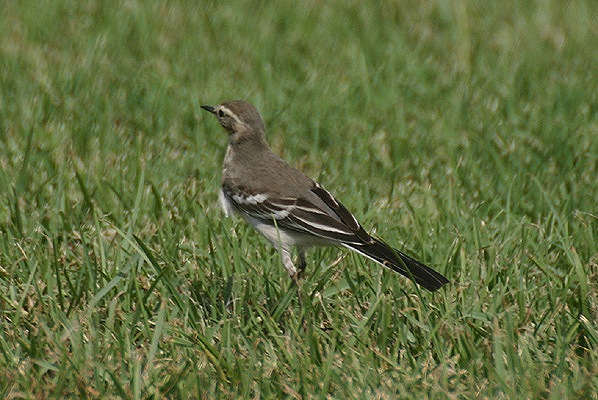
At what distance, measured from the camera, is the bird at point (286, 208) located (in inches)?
210

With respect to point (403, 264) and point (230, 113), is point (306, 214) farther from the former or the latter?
point (230, 113)

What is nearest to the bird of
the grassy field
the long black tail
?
the long black tail

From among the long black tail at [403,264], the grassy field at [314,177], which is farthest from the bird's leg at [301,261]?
the long black tail at [403,264]

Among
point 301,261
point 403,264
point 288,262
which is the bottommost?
point 301,261

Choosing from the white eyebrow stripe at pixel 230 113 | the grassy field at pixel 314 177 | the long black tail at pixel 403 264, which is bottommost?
the grassy field at pixel 314 177

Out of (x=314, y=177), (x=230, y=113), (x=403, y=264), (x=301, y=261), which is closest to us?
(x=403, y=264)

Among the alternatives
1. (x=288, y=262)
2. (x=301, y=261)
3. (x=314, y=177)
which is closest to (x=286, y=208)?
(x=288, y=262)

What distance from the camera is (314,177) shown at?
25.6 ft

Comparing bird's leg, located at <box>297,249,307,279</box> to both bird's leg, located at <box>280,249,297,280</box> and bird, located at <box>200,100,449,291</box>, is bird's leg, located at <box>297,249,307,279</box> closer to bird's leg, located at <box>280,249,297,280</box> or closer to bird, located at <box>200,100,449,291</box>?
bird, located at <box>200,100,449,291</box>

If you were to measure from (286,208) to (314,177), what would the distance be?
2080 millimetres

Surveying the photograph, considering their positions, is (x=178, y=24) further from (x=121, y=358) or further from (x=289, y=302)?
(x=121, y=358)

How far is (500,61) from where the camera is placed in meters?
10.5

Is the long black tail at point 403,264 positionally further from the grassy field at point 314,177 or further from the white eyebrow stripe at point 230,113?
the white eyebrow stripe at point 230,113

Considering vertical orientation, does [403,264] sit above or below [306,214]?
above
